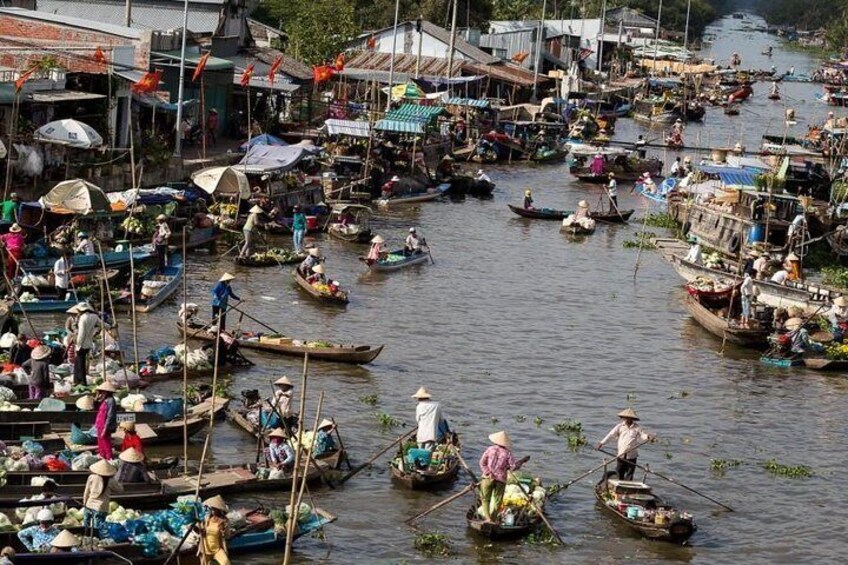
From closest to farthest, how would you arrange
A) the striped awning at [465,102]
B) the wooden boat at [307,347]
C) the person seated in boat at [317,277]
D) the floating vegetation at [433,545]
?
the floating vegetation at [433,545]
the wooden boat at [307,347]
the person seated in boat at [317,277]
the striped awning at [465,102]

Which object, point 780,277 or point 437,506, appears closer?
point 437,506

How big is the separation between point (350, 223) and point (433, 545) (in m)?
21.6

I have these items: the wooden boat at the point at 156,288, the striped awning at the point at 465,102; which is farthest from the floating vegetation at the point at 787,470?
the striped awning at the point at 465,102

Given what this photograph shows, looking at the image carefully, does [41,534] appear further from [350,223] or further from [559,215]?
[559,215]

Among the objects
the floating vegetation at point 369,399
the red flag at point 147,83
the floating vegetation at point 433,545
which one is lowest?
the floating vegetation at point 433,545

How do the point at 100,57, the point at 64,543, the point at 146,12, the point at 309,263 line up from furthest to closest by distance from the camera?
1. the point at 146,12
2. the point at 100,57
3. the point at 309,263
4. the point at 64,543

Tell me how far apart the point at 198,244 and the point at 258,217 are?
292 cm

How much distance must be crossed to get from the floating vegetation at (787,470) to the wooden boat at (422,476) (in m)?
5.46

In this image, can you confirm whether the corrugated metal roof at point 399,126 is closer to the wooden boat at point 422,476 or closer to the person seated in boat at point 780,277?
the person seated in boat at point 780,277

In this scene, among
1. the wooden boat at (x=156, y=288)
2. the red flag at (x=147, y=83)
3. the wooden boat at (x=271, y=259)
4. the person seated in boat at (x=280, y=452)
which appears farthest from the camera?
the red flag at (x=147, y=83)

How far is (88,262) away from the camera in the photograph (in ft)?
96.9

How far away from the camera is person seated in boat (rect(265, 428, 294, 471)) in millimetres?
19406

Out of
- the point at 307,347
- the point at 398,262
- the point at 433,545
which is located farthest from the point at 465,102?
the point at 433,545

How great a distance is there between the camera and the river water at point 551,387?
19688 millimetres
